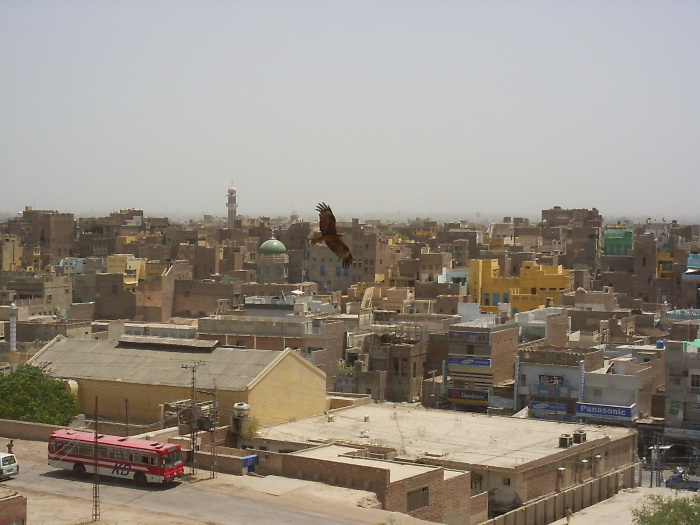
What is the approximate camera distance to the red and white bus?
26.9 metres

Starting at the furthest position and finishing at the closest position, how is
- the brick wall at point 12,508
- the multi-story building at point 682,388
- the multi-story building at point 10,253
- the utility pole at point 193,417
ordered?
the multi-story building at point 10,253 < the multi-story building at point 682,388 < the utility pole at point 193,417 < the brick wall at point 12,508

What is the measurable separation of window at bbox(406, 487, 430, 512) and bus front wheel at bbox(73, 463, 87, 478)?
22.7 feet

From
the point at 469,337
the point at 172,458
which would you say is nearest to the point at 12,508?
the point at 172,458

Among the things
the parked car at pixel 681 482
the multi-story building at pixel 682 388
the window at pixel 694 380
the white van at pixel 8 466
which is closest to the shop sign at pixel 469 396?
the multi-story building at pixel 682 388

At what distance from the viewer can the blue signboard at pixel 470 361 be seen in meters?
49.3

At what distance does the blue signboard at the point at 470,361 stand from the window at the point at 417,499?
21.5 metres

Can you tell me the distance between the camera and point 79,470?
27.9 m

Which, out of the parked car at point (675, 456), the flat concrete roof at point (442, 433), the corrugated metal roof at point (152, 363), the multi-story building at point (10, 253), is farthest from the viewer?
the multi-story building at point (10, 253)

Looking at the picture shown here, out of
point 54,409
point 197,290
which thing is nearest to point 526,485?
point 54,409

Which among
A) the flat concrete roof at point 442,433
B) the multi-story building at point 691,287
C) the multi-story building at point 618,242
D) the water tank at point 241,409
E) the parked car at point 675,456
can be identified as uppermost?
the multi-story building at point 618,242

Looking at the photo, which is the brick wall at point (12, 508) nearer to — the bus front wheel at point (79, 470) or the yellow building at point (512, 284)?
the bus front wheel at point (79, 470)

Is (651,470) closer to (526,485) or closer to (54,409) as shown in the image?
(526,485)

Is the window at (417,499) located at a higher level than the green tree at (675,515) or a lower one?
higher

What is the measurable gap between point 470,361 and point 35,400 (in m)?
20.0
